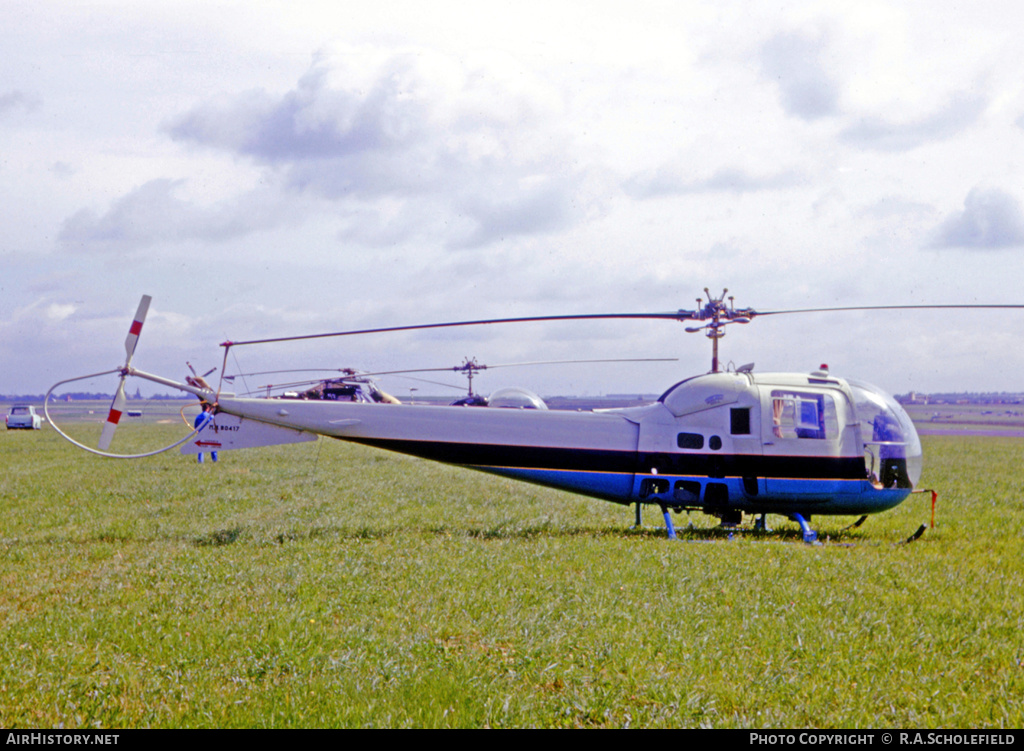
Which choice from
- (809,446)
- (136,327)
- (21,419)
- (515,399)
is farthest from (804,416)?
(21,419)

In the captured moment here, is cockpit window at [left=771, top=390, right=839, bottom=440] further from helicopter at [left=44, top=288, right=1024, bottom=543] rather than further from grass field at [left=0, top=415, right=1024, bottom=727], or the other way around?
grass field at [left=0, top=415, right=1024, bottom=727]

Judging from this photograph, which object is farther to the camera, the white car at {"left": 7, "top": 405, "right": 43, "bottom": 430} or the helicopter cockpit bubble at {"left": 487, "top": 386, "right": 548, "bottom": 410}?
the white car at {"left": 7, "top": 405, "right": 43, "bottom": 430}

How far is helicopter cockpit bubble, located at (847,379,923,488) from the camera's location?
11.5 meters

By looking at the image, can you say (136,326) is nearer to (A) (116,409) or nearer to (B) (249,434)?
(A) (116,409)

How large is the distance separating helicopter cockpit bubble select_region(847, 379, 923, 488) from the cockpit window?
499 mm

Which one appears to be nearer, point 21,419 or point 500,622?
point 500,622

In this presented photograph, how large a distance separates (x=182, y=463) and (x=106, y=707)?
19863mm

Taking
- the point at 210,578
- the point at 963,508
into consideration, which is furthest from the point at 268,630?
the point at 963,508

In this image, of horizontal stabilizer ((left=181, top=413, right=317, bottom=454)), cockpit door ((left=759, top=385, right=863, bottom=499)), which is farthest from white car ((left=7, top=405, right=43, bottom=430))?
cockpit door ((left=759, top=385, right=863, bottom=499))

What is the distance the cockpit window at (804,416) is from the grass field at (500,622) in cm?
172

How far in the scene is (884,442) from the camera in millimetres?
11578

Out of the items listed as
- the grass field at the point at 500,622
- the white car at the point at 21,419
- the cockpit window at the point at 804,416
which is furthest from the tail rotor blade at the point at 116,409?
the white car at the point at 21,419

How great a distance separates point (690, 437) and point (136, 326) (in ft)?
29.1

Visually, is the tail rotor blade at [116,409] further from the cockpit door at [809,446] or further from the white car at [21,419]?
the white car at [21,419]
